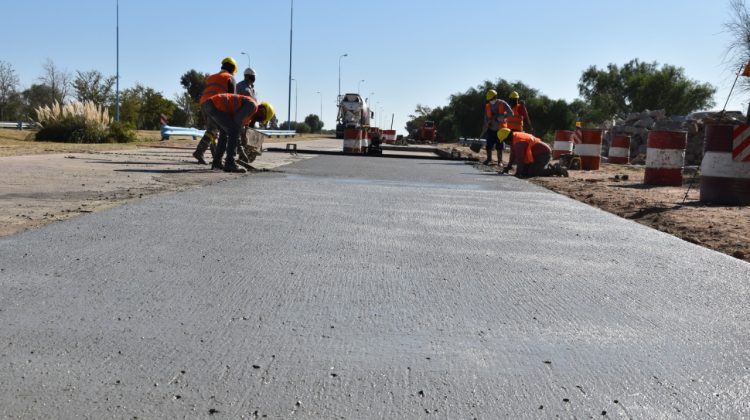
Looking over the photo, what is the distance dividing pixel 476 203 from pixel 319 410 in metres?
7.36

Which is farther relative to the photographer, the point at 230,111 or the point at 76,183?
the point at 230,111

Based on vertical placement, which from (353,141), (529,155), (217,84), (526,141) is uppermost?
(217,84)

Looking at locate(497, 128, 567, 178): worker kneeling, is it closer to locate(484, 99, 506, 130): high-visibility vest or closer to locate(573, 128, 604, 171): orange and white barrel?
locate(484, 99, 506, 130): high-visibility vest

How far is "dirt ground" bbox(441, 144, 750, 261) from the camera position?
769 cm

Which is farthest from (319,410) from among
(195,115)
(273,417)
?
(195,115)

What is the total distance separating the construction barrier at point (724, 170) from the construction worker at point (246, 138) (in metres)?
7.46

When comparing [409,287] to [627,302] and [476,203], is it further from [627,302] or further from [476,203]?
[476,203]

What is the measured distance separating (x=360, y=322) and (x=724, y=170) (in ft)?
28.6

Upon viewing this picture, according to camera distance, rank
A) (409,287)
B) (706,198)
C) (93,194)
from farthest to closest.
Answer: (706,198) < (93,194) < (409,287)

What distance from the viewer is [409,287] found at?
491cm

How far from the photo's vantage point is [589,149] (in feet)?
72.0

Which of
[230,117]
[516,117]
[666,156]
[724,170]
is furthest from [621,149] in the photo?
[230,117]

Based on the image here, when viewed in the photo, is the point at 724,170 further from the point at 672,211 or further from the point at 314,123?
the point at 314,123

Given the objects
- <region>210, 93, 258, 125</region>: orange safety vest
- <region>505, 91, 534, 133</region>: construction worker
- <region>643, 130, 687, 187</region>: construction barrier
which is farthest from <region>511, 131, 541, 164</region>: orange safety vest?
<region>210, 93, 258, 125</region>: orange safety vest
